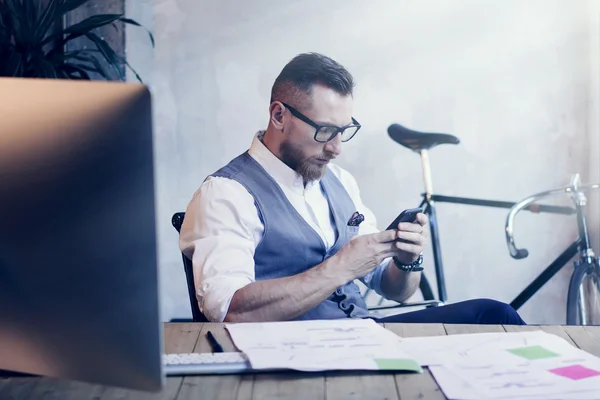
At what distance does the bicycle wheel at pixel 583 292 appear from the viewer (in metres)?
2.69

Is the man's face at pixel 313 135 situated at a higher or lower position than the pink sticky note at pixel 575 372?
higher

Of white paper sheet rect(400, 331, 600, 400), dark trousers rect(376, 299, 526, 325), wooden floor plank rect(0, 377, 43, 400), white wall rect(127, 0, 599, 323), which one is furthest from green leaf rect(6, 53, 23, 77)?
white paper sheet rect(400, 331, 600, 400)

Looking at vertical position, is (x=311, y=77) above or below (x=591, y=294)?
above

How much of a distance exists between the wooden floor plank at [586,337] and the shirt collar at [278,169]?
34.9 inches

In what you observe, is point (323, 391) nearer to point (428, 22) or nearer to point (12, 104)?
point (12, 104)

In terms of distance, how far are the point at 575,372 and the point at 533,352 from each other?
10 cm

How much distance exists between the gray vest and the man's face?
0.10 meters

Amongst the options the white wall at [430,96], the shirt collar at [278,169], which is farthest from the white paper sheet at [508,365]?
the white wall at [430,96]

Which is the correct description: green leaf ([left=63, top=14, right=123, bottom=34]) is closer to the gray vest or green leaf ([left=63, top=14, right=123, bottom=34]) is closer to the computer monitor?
the gray vest

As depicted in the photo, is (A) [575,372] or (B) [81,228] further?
(A) [575,372]

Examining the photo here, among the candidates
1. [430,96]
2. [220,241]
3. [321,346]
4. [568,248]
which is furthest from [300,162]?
[430,96]

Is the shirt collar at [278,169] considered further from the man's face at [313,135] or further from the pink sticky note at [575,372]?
the pink sticky note at [575,372]

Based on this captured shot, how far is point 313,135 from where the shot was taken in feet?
6.56

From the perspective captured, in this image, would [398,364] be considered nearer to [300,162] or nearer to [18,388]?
[18,388]
